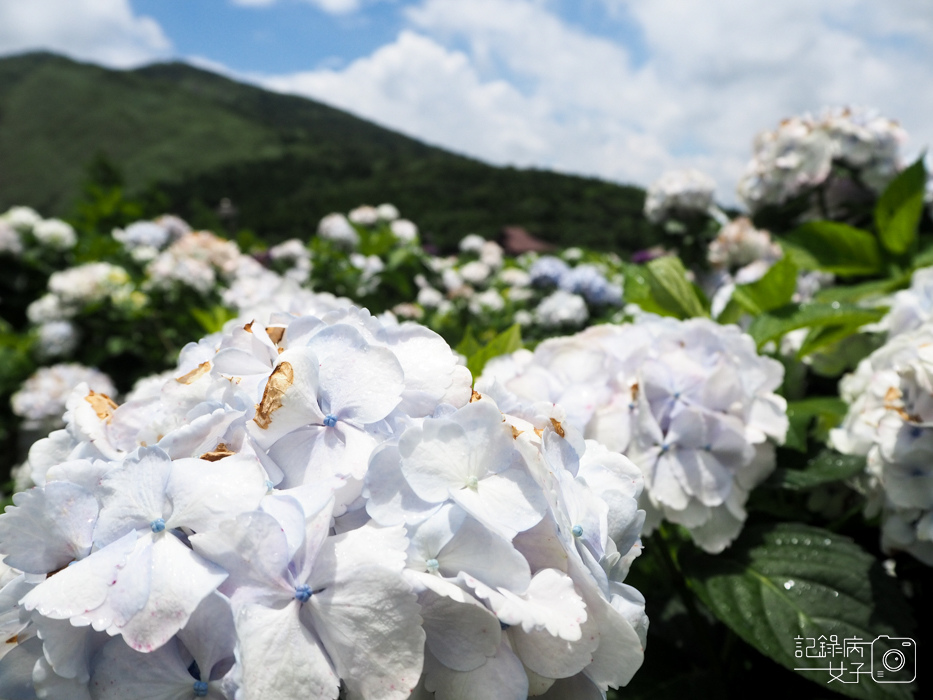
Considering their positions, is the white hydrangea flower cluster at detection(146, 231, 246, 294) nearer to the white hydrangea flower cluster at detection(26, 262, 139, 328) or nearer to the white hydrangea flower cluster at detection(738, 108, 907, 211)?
the white hydrangea flower cluster at detection(26, 262, 139, 328)

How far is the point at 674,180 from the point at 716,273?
1.63 ft

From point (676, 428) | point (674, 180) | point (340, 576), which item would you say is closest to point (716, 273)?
point (674, 180)

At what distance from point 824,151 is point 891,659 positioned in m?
2.13

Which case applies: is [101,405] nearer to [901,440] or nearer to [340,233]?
[901,440]

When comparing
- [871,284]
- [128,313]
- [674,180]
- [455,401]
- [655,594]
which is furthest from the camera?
[128,313]

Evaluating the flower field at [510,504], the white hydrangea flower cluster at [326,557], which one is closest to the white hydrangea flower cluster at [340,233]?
the flower field at [510,504]

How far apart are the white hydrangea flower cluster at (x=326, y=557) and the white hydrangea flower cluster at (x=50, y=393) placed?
276 centimetres

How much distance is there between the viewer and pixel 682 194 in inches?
118

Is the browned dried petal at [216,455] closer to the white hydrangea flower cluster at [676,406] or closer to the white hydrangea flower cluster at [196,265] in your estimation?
the white hydrangea flower cluster at [676,406]

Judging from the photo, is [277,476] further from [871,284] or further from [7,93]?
[7,93]

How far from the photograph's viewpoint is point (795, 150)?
2.59m

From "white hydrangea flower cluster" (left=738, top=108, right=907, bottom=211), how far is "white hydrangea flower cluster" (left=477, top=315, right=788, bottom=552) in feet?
5.79

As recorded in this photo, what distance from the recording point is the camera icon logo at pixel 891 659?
101 centimetres

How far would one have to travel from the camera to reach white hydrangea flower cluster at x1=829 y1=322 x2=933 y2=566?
3.79 feet
